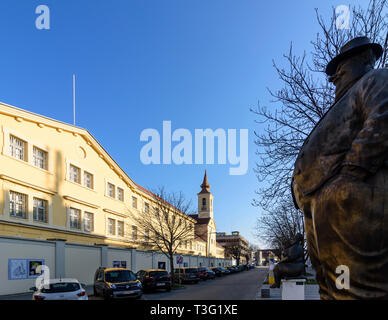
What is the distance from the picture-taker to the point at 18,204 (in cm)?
2205

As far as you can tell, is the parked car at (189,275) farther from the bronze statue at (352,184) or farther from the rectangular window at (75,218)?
the bronze statue at (352,184)

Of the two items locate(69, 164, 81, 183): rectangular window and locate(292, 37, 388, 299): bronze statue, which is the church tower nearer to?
locate(69, 164, 81, 183): rectangular window

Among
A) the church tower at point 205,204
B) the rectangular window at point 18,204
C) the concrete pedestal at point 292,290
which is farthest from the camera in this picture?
the church tower at point 205,204

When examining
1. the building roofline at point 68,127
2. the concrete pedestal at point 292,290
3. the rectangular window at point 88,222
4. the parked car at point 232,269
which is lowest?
the parked car at point 232,269

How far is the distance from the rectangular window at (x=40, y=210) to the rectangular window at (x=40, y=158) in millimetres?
2554

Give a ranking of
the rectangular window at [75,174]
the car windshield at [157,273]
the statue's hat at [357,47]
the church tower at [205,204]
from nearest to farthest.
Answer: the statue's hat at [357,47] < the car windshield at [157,273] < the rectangular window at [75,174] < the church tower at [205,204]

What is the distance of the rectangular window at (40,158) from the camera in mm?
24484

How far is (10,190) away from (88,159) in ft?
34.7

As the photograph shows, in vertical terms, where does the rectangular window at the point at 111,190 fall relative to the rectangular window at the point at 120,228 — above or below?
above

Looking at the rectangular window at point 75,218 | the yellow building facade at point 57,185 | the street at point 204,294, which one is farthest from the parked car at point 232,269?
the rectangular window at point 75,218

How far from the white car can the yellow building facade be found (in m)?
9.20

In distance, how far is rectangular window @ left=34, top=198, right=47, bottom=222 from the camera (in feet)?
77.8

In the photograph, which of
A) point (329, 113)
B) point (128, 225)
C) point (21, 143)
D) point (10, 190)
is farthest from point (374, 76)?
point (128, 225)

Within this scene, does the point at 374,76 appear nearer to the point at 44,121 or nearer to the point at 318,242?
the point at 318,242
